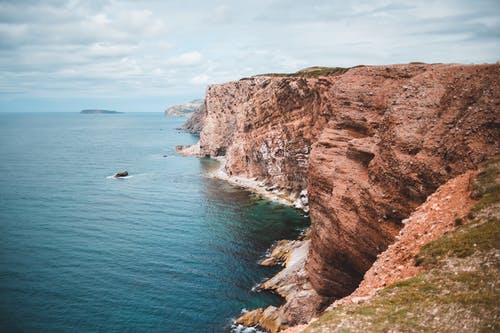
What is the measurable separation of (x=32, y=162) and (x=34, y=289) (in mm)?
101703

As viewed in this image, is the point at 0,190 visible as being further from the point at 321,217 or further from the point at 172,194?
the point at 321,217

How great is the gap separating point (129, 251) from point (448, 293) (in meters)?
53.3

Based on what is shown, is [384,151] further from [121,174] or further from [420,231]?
[121,174]

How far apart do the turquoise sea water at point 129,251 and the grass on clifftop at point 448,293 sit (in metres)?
28.7

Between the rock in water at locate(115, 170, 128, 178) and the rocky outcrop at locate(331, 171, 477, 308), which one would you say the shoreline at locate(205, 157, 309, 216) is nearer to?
the rock in water at locate(115, 170, 128, 178)

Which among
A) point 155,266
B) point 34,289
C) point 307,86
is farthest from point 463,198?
point 307,86

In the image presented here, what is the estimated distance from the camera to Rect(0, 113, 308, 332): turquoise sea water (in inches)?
1704

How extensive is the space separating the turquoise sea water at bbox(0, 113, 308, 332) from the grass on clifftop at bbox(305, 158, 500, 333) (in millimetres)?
28731

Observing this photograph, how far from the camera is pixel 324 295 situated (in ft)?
127

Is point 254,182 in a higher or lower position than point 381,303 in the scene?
lower

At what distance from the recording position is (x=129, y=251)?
197ft

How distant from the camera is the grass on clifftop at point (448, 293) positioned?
46.9 ft

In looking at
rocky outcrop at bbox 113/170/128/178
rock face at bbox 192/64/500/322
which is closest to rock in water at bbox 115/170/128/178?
rocky outcrop at bbox 113/170/128/178

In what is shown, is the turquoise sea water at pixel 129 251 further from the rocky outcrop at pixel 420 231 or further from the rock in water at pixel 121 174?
the rocky outcrop at pixel 420 231
